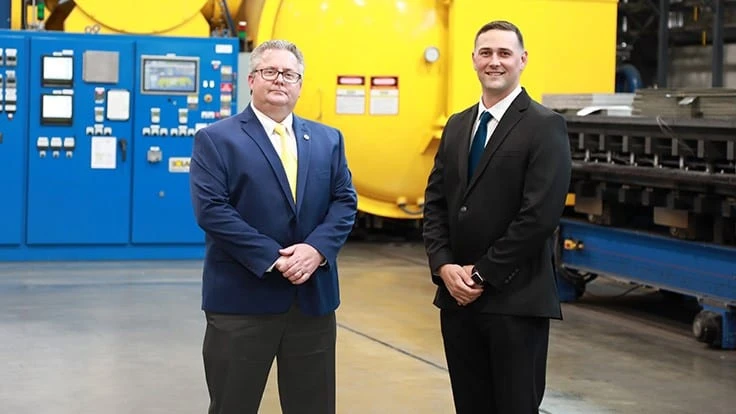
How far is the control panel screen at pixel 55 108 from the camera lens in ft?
34.6

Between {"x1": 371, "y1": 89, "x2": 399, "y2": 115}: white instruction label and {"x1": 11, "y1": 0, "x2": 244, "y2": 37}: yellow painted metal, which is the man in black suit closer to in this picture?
{"x1": 11, "y1": 0, "x2": 244, "y2": 37}: yellow painted metal

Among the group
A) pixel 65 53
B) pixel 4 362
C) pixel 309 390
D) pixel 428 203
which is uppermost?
pixel 65 53

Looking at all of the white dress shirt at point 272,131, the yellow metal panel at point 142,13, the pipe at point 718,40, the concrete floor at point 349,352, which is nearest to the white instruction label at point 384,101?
the yellow metal panel at point 142,13

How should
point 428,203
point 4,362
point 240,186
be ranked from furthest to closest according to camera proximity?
1. point 4,362
2. point 428,203
3. point 240,186

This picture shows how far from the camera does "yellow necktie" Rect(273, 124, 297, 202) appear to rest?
400 cm

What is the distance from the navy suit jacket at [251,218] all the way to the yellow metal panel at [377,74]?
745 cm

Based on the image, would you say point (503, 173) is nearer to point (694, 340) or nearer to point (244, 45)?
point (694, 340)

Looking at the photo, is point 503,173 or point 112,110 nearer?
point 503,173

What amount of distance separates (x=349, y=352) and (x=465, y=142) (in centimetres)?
326

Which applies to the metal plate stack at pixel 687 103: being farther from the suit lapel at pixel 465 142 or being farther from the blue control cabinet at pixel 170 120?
the blue control cabinet at pixel 170 120

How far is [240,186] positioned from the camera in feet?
13.0

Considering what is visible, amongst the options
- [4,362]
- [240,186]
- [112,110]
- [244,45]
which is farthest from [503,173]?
[244,45]

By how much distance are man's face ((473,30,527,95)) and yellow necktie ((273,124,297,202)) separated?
0.68m

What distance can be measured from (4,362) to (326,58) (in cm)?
549
